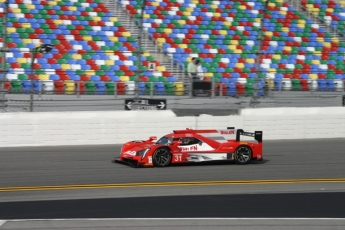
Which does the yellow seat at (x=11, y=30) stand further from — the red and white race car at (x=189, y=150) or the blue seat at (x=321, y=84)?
the blue seat at (x=321, y=84)

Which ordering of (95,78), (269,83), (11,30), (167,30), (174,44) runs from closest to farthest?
1. (269,83)
2. (95,78)
3. (11,30)
4. (174,44)
5. (167,30)

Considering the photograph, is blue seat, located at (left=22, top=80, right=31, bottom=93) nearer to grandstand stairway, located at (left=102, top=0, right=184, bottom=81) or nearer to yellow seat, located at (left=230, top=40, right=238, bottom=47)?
grandstand stairway, located at (left=102, top=0, right=184, bottom=81)

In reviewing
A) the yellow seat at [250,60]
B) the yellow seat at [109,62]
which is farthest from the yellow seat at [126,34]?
the yellow seat at [250,60]

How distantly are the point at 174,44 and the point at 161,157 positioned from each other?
33.9 ft

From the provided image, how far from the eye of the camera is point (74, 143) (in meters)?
16.7

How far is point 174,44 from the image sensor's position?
911 inches

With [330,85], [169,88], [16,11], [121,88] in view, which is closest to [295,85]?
[330,85]

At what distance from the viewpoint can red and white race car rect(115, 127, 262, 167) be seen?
13.2m

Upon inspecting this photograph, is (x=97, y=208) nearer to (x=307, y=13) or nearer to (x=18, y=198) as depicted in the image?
(x=18, y=198)

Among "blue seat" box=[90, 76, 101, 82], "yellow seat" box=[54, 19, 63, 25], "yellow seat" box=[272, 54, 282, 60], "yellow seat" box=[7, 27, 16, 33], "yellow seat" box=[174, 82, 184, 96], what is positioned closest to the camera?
"yellow seat" box=[174, 82, 184, 96]

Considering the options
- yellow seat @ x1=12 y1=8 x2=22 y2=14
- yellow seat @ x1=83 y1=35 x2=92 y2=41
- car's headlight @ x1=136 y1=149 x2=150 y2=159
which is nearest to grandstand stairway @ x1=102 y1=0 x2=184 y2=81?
yellow seat @ x1=83 y1=35 x2=92 y2=41

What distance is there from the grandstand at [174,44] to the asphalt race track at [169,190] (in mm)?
4371

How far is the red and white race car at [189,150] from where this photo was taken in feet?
43.5

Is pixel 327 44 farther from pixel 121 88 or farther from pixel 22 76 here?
pixel 22 76
